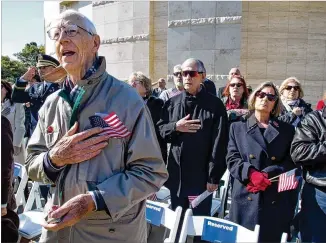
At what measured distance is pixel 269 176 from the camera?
3.25 metres

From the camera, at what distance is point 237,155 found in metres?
3.42

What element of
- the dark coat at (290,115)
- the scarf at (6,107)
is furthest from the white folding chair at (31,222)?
the dark coat at (290,115)

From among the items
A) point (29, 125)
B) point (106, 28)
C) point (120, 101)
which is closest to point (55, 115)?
point (120, 101)

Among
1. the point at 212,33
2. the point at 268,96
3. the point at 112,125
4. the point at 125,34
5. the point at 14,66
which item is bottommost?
the point at 112,125

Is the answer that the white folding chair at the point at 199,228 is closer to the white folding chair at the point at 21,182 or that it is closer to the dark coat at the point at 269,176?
the dark coat at the point at 269,176

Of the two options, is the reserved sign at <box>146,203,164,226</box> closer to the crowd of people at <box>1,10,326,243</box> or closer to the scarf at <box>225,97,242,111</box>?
the crowd of people at <box>1,10,326,243</box>

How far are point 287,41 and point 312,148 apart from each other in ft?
25.1

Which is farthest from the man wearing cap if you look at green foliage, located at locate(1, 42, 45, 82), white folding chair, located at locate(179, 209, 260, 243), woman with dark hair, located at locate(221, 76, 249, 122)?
white folding chair, located at locate(179, 209, 260, 243)

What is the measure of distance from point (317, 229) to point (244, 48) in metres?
7.70

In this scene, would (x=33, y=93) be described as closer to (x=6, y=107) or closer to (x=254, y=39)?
(x=6, y=107)

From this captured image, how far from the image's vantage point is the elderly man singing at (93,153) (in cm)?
176

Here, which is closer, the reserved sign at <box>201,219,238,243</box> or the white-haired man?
the reserved sign at <box>201,219,238,243</box>

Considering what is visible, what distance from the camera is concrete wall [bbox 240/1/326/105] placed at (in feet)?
32.6

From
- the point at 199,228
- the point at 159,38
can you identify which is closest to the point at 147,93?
the point at 199,228
